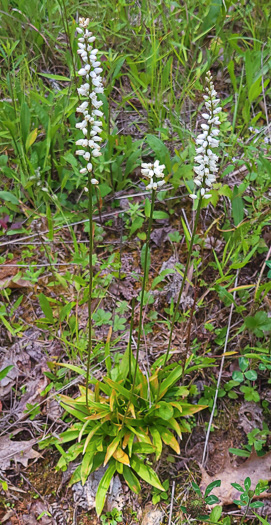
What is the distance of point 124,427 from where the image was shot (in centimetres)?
252

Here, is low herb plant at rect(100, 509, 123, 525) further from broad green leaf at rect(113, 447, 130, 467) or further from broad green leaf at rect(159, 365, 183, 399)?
broad green leaf at rect(159, 365, 183, 399)

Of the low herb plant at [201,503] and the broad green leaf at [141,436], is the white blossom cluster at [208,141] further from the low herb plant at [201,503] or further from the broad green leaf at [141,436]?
the low herb plant at [201,503]

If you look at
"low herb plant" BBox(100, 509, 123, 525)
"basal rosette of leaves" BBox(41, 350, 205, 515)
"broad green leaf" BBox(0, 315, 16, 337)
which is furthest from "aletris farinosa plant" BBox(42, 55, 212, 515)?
"broad green leaf" BBox(0, 315, 16, 337)

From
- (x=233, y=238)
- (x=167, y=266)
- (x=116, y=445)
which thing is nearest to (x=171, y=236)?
(x=167, y=266)

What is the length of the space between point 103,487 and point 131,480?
6.4 inches

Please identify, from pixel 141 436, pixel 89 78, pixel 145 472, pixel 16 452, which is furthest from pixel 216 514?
pixel 89 78

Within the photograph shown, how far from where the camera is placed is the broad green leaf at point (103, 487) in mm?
2345

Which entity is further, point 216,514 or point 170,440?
point 170,440

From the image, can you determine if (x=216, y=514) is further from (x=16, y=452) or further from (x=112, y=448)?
(x=16, y=452)

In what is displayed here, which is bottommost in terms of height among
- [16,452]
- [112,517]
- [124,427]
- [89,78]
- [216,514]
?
[112,517]

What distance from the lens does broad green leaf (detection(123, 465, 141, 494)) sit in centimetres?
242

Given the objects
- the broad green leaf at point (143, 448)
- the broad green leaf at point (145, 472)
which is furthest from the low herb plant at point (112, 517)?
the broad green leaf at point (143, 448)

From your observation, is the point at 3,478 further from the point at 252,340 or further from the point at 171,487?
the point at 252,340

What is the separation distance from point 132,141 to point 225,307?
65.3 inches
